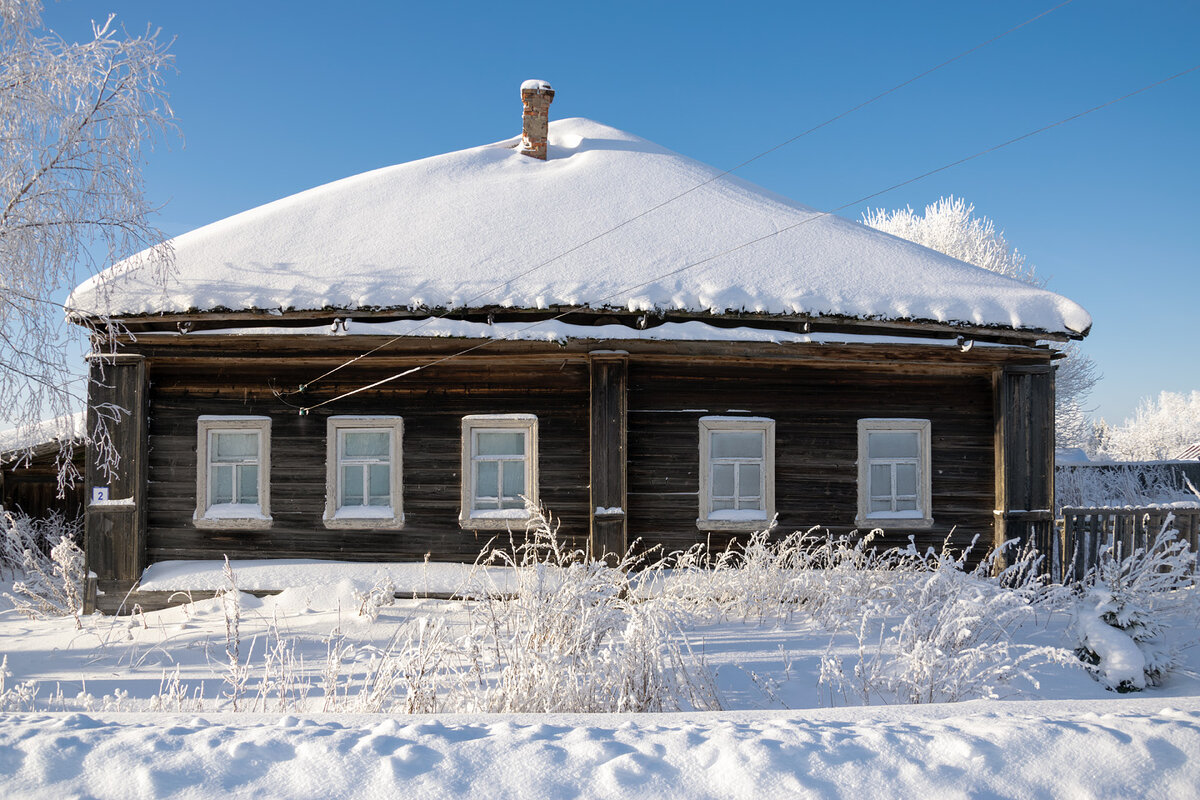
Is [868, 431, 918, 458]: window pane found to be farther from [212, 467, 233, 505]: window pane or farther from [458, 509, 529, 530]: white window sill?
[212, 467, 233, 505]: window pane

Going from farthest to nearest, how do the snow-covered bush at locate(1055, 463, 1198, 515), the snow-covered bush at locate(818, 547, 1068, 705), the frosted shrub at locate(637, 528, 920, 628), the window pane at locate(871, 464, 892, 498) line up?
the snow-covered bush at locate(1055, 463, 1198, 515) → the window pane at locate(871, 464, 892, 498) → the frosted shrub at locate(637, 528, 920, 628) → the snow-covered bush at locate(818, 547, 1068, 705)

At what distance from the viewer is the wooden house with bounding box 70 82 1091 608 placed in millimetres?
7965

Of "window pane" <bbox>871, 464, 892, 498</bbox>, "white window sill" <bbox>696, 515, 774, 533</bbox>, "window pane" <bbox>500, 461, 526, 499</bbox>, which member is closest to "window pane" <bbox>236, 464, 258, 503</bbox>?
"window pane" <bbox>500, 461, 526, 499</bbox>

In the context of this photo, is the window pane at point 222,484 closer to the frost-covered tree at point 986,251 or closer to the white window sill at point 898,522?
the white window sill at point 898,522

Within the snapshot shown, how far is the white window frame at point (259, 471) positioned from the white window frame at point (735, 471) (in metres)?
4.97

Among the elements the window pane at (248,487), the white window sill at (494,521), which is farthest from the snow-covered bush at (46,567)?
the white window sill at (494,521)

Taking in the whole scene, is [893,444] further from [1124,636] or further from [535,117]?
[535,117]

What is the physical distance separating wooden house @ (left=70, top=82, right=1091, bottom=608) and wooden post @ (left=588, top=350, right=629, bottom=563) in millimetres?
25

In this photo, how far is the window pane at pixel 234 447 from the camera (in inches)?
336

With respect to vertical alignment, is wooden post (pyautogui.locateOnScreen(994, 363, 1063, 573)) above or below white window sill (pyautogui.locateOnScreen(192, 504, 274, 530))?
above

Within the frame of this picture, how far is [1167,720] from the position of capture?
9.00 ft

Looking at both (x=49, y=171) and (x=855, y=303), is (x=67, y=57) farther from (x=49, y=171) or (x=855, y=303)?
(x=855, y=303)

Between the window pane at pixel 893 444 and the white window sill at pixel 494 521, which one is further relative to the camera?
the window pane at pixel 893 444

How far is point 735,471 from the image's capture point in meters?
8.60
